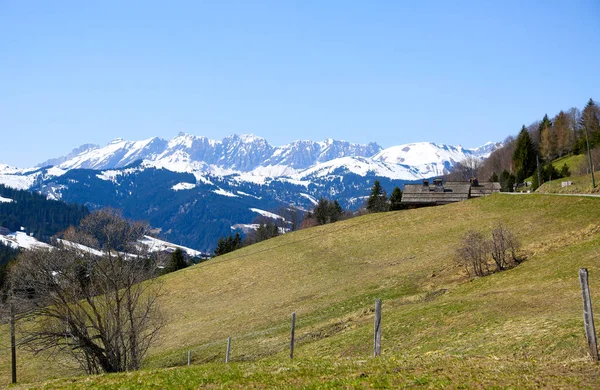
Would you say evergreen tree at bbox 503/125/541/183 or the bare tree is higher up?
evergreen tree at bbox 503/125/541/183

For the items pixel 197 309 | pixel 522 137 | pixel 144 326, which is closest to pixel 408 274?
pixel 197 309

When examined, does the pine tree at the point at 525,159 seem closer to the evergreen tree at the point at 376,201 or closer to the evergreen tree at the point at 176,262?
the evergreen tree at the point at 376,201

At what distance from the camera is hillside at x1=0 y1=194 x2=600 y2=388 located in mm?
15766

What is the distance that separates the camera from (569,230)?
50156 millimetres

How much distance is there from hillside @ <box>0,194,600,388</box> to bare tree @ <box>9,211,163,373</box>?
5.64 meters

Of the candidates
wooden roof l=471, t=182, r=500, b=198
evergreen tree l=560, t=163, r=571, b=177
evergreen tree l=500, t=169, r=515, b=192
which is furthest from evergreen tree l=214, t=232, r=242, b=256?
evergreen tree l=560, t=163, r=571, b=177

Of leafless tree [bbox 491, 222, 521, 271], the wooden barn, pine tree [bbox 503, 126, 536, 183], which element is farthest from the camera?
pine tree [bbox 503, 126, 536, 183]

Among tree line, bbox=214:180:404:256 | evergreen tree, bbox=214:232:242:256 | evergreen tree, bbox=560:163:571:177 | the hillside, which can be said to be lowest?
the hillside

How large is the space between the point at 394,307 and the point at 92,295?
1936 centimetres

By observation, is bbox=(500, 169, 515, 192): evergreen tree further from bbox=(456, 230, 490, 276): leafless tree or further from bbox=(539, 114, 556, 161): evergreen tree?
bbox=(456, 230, 490, 276): leafless tree

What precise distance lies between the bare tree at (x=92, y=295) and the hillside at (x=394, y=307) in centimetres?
564

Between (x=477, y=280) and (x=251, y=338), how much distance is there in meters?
16.6

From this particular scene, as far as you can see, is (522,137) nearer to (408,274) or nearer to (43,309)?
(408,274)

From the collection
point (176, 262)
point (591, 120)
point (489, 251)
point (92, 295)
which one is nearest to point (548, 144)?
point (591, 120)
